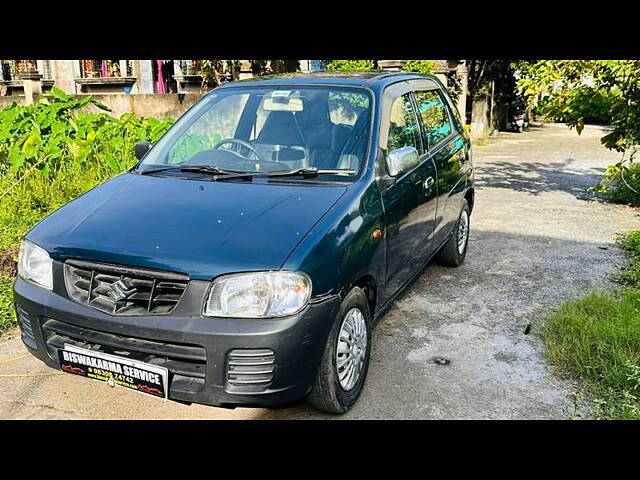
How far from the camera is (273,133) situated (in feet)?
13.6

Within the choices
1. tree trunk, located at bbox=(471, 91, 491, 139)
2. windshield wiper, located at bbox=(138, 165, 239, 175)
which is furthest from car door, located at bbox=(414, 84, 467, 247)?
Result: tree trunk, located at bbox=(471, 91, 491, 139)

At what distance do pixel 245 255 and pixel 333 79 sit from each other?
1.99m

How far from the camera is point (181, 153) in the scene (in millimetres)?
4195

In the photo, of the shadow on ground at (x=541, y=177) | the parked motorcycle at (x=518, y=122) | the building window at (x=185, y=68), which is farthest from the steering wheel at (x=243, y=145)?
the parked motorcycle at (x=518, y=122)

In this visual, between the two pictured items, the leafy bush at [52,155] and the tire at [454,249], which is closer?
the tire at [454,249]

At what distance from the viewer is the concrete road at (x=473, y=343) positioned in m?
3.44

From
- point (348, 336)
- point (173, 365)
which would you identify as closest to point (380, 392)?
point (348, 336)

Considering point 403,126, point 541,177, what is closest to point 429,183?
point 403,126

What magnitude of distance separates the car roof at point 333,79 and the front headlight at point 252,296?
195 cm

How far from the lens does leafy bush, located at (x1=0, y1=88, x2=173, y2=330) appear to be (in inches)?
277

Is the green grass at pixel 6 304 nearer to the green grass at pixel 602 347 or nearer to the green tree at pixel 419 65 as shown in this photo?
the green grass at pixel 602 347

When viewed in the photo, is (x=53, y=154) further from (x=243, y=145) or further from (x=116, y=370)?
(x=116, y=370)

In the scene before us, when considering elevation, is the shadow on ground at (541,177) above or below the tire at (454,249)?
below

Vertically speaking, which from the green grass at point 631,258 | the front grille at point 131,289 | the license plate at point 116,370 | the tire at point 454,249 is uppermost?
the front grille at point 131,289
